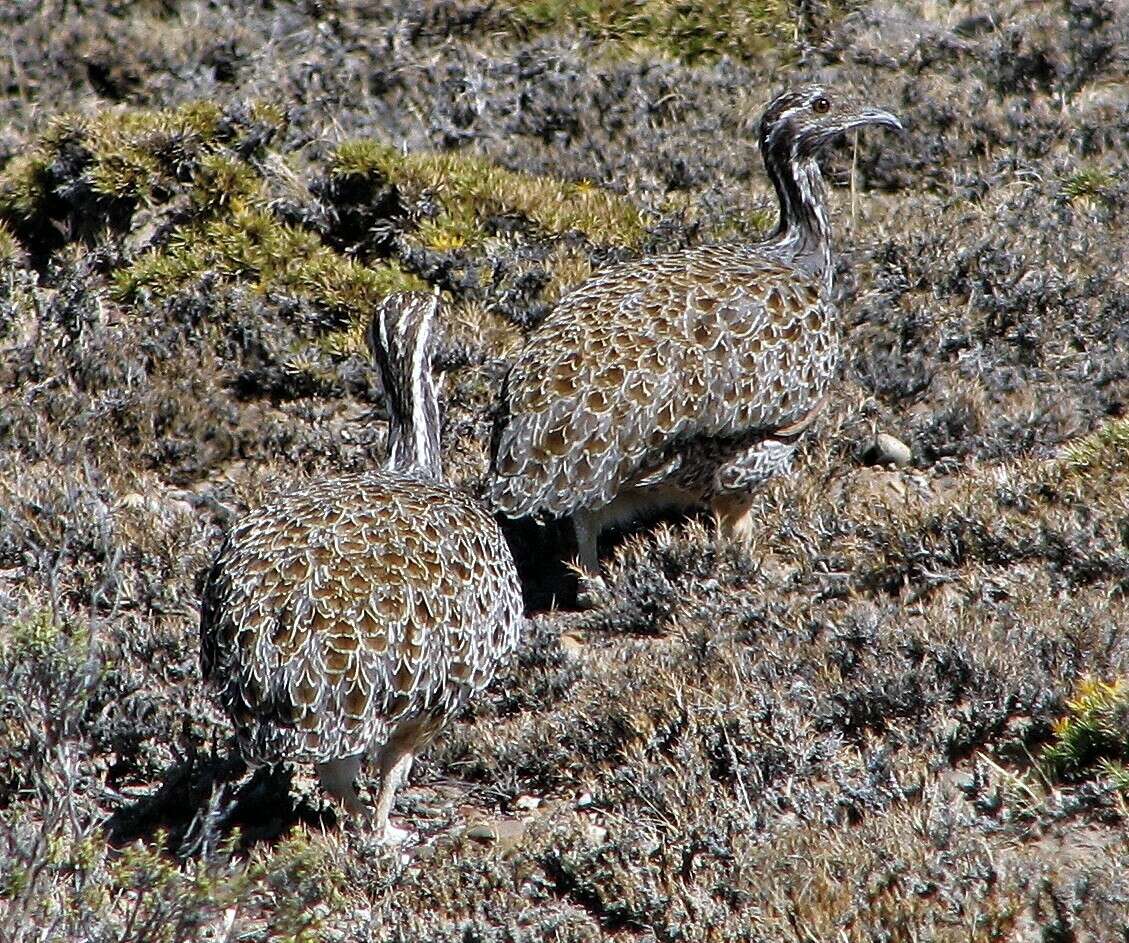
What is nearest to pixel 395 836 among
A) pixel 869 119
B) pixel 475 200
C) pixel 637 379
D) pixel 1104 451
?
pixel 637 379

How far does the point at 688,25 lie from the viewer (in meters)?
12.4

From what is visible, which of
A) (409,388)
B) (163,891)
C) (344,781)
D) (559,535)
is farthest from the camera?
(559,535)

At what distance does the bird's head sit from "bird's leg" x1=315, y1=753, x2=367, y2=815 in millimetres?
4292

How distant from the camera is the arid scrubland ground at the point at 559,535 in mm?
5449

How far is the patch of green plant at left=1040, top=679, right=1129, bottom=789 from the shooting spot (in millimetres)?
5562

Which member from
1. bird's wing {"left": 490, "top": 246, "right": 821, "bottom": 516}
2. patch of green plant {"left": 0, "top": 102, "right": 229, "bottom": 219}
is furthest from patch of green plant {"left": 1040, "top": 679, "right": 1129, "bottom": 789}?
patch of green plant {"left": 0, "top": 102, "right": 229, "bottom": 219}

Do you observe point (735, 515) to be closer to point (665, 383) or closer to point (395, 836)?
point (665, 383)

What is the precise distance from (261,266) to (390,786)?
15.6 ft

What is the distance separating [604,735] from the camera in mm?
6535

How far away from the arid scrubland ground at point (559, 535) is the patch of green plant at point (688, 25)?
1.2 inches

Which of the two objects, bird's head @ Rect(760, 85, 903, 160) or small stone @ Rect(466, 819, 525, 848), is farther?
bird's head @ Rect(760, 85, 903, 160)

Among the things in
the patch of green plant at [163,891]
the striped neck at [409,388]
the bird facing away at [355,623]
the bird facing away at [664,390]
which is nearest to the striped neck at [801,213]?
the bird facing away at [664,390]

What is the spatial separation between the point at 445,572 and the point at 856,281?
4.26 meters

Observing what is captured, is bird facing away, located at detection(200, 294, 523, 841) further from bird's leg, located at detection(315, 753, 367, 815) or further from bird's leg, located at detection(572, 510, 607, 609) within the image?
bird's leg, located at detection(572, 510, 607, 609)
